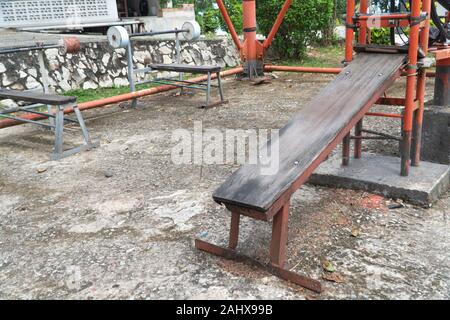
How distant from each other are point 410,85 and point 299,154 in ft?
3.73

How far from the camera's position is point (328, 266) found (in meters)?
2.46

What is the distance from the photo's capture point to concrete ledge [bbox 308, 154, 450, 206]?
3.17 m

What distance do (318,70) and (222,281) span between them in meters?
5.77

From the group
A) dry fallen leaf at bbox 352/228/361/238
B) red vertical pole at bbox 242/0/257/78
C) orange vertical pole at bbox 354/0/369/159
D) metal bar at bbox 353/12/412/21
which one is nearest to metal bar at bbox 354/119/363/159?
orange vertical pole at bbox 354/0/369/159

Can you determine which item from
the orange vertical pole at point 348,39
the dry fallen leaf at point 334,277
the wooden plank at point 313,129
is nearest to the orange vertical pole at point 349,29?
the orange vertical pole at point 348,39

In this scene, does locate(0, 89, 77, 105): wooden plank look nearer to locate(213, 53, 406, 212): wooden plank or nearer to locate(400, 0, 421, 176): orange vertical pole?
locate(213, 53, 406, 212): wooden plank

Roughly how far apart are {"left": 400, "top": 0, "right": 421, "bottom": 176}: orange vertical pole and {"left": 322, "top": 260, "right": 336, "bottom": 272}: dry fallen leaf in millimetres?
1199

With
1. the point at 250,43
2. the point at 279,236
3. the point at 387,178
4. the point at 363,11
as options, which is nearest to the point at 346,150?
the point at 387,178

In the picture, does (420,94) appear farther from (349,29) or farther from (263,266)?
(263,266)

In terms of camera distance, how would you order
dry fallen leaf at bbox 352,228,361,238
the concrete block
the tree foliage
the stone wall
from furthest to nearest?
1. the tree foliage
2. the stone wall
3. the concrete block
4. dry fallen leaf at bbox 352,228,361,238

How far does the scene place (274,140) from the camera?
2775mm

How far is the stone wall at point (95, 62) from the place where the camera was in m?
7.41

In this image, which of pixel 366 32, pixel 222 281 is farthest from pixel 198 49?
pixel 222 281

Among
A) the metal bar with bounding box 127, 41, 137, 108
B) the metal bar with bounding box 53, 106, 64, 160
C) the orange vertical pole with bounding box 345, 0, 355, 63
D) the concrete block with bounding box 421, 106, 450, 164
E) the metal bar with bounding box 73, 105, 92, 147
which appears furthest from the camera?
the metal bar with bounding box 127, 41, 137, 108
